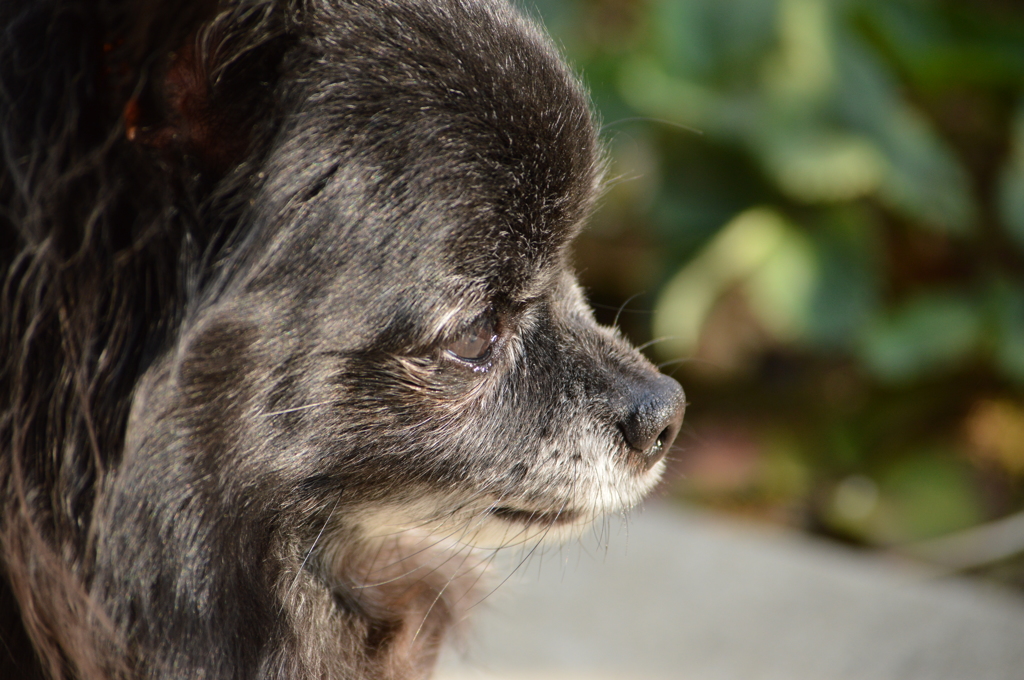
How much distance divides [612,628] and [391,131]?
85.3 inches

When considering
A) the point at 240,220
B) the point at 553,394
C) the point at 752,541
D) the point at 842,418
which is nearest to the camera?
the point at 240,220

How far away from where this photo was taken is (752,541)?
12.1ft

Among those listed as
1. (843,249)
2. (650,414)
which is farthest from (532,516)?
(843,249)

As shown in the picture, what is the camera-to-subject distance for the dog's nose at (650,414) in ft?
5.55

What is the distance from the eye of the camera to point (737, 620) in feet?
10.5

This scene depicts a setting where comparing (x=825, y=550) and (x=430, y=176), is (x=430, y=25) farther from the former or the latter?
(x=825, y=550)

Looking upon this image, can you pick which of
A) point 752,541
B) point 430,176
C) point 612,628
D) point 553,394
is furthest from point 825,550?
point 430,176

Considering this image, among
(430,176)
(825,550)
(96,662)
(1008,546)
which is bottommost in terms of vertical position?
(1008,546)

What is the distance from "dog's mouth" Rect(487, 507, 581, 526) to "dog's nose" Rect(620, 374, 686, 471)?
0.50ft

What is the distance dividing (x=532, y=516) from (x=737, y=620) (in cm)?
173

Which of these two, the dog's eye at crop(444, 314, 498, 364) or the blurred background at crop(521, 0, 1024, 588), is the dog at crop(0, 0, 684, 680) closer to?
the dog's eye at crop(444, 314, 498, 364)

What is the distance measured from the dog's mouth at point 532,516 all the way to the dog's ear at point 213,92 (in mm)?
721

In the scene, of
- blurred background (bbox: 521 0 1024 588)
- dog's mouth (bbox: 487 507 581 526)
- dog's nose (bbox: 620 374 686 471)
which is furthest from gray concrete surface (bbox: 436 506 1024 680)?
dog's nose (bbox: 620 374 686 471)

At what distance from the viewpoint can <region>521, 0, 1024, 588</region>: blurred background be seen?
3982mm
